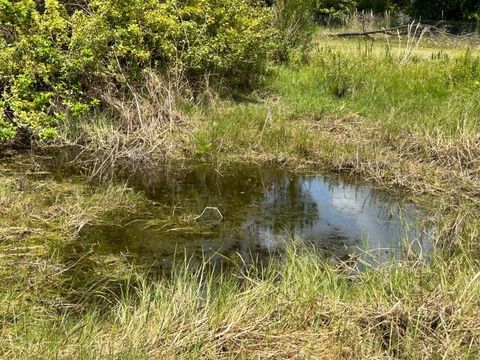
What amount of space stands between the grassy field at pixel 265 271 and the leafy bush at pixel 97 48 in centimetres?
60

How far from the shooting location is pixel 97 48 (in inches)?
310

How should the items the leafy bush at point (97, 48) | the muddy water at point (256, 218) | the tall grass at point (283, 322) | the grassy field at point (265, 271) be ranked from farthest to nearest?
the leafy bush at point (97, 48)
the muddy water at point (256, 218)
the grassy field at point (265, 271)
the tall grass at point (283, 322)

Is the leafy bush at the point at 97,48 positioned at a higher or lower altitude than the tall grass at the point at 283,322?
higher

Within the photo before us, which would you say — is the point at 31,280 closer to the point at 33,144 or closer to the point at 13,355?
the point at 13,355

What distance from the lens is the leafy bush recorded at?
7.07 m

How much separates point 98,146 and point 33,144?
85 centimetres

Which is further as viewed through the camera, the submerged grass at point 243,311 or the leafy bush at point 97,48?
the leafy bush at point 97,48

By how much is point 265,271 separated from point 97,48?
15.5 feet

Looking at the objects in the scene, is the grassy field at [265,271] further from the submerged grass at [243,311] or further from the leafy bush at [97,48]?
the leafy bush at [97,48]

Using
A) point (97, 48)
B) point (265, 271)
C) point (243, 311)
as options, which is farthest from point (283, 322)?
point (97, 48)

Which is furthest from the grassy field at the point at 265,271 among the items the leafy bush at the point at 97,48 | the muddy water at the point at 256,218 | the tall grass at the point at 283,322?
the leafy bush at the point at 97,48

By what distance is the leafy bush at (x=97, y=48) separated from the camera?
707 cm

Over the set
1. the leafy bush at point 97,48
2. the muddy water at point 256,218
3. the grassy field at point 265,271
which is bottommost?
the muddy water at point 256,218

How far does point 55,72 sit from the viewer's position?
7.64 m
